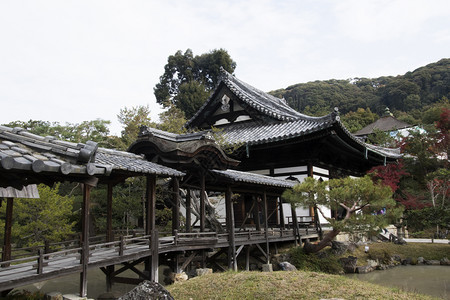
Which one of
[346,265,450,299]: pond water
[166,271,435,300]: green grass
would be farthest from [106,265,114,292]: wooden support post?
[346,265,450,299]: pond water

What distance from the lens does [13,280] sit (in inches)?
255

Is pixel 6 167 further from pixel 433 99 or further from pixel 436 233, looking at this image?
pixel 433 99

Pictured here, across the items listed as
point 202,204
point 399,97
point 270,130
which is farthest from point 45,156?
point 399,97

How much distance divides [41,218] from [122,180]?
8.99 metres

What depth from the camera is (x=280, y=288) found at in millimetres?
7418

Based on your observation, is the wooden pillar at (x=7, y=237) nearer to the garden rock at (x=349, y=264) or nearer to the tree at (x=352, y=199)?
the tree at (x=352, y=199)

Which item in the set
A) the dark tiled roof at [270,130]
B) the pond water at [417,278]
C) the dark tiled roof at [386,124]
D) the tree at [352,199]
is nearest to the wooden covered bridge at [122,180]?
the tree at [352,199]

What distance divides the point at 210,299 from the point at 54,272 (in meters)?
3.11

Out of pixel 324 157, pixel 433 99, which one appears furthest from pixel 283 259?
pixel 433 99

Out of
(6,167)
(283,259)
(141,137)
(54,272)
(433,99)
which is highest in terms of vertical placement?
(433,99)

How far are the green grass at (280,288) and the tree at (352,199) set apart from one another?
14.4ft

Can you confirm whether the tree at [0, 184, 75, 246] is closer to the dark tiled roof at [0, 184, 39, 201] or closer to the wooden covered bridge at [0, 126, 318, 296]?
the wooden covered bridge at [0, 126, 318, 296]

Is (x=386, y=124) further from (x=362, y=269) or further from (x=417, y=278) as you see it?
(x=417, y=278)

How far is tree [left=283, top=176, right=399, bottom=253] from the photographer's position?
40.6 ft
